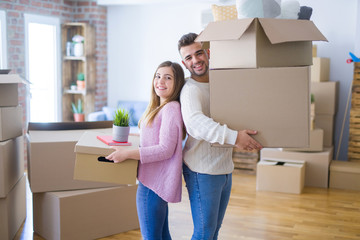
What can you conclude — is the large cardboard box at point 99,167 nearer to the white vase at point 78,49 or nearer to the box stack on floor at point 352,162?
the box stack on floor at point 352,162

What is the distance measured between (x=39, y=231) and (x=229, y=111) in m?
1.93

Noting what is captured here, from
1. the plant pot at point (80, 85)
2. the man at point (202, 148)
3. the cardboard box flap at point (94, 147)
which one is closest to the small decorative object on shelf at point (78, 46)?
the plant pot at point (80, 85)

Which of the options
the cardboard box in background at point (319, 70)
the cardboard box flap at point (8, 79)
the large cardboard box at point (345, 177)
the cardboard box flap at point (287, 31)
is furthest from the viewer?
the cardboard box in background at point (319, 70)

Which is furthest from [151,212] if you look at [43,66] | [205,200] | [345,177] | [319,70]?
[43,66]

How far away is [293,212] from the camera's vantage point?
375 centimetres

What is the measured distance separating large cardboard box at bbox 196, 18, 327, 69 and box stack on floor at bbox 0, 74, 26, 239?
4.77 feet

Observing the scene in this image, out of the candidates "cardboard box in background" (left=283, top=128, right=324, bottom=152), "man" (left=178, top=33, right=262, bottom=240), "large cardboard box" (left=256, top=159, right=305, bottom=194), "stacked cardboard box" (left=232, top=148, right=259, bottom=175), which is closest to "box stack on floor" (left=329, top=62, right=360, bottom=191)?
"cardboard box in background" (left=283, top=128, right=324, bottom=152)

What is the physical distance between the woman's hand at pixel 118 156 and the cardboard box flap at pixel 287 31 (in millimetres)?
793

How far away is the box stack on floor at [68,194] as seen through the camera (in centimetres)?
278

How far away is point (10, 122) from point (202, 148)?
1.55 metres

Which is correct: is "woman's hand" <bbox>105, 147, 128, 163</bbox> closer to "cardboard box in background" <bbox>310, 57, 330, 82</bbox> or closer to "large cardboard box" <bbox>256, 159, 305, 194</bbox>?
"large cardboard box" <bbox>256, 159, 305, 194</bbox>

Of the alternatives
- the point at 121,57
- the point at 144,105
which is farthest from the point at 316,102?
the point at 121,57

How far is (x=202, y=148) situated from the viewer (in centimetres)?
191

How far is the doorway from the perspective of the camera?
553 cm
